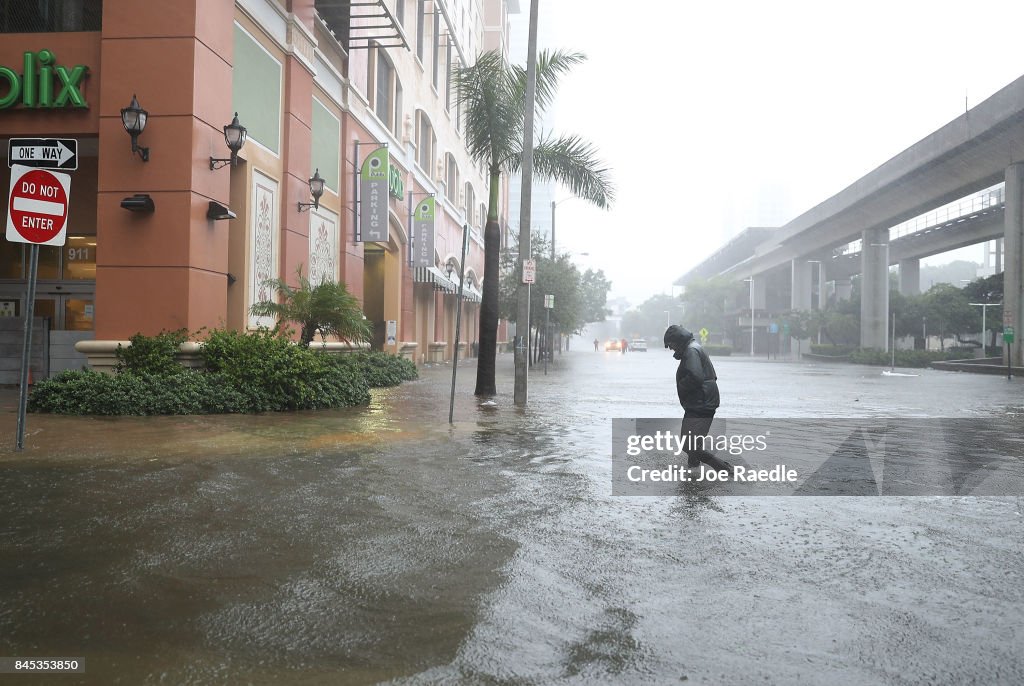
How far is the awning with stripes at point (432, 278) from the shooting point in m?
32.6

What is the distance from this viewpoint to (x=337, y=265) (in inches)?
895

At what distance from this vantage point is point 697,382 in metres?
8.03

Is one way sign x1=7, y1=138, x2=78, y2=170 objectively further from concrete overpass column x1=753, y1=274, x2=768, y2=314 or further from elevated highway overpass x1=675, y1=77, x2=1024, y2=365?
concrete overpass column x1=753, y1=274, x2=768, y2=314

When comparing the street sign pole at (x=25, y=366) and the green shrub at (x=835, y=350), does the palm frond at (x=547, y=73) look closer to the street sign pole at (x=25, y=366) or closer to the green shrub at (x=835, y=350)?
the street sign pole at (x=25, y=366)

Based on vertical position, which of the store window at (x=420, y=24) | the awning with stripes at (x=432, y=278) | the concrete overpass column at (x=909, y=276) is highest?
the store window at (x=420, y=24)

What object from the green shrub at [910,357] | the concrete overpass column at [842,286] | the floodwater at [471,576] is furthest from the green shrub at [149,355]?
the concrete overpass column at [842,286]

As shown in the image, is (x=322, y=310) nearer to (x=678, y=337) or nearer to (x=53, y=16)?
(x=53, y=16)

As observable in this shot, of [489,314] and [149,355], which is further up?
[489,314]

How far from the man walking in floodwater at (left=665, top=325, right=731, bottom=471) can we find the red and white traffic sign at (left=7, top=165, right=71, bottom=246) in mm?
6885

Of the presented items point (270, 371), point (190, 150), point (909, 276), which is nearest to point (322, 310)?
point (270, 371)

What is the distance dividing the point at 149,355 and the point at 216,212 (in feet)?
9.60

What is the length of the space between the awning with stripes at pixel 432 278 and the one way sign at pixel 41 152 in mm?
23342

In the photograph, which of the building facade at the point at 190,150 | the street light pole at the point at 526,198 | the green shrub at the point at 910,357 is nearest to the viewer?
the building facade at the point at 190,150

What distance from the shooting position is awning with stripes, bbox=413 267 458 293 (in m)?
32.6
